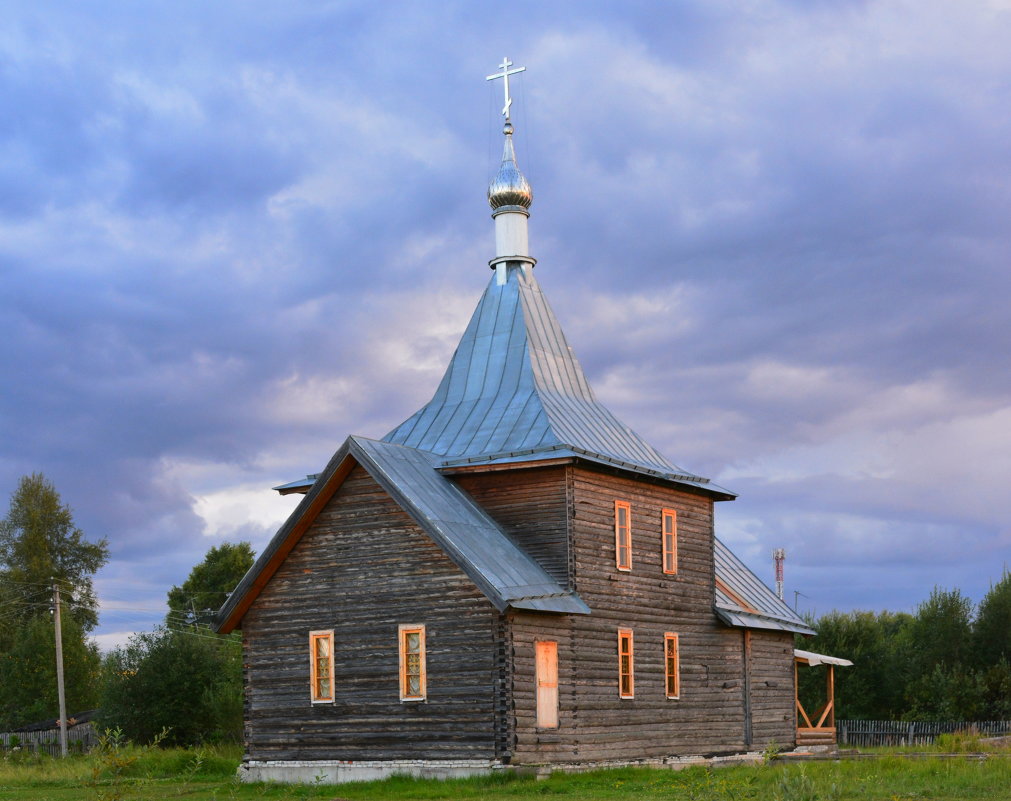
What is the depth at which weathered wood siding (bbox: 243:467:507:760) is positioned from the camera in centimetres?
2559

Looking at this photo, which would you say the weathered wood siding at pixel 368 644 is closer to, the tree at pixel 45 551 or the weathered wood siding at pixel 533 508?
the weathered wood siding at pixel 533 508

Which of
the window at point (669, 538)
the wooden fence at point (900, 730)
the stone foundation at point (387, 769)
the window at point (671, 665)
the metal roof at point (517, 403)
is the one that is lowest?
the wooden fence at point (900, 730)

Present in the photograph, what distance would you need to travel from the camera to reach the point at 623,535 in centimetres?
2980

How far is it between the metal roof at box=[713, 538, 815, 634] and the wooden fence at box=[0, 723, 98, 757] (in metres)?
23.3

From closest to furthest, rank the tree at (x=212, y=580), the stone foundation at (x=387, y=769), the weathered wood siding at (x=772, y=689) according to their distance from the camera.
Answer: the stone foundation at (x=387, y=769), the weathered wood siding at (x=772, y=689), the tree at (x=212, y=580)

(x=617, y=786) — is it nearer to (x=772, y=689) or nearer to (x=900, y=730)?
(x=772, y=689)

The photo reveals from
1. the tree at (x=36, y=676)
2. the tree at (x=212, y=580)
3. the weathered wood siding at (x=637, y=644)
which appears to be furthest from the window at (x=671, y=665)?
the tree at (x=212, y=580)

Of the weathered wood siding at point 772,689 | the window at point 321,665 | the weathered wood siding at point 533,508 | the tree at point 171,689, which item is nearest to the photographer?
the window at point 321,665

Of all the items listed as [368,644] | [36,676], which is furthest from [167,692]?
[368,644]

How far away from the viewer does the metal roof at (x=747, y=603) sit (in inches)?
1323

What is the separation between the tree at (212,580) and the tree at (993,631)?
40.2m

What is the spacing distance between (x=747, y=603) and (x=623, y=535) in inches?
292

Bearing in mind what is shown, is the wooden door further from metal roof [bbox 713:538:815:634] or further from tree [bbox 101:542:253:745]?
tree [bbox 101:542:253:745]

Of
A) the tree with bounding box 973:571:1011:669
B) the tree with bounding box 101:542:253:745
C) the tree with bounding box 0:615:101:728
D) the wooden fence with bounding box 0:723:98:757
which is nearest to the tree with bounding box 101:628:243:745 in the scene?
the tree with bounding box 101:542:253:745
